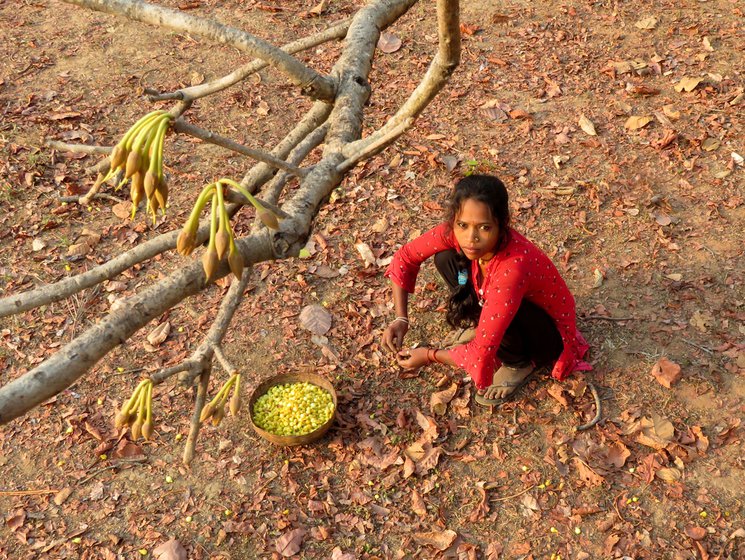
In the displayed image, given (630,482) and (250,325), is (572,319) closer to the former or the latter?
(630,482)

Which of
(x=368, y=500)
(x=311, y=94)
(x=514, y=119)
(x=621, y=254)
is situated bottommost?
(x=368, y=500)

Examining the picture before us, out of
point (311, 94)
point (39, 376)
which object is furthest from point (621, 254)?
point (39, 376)

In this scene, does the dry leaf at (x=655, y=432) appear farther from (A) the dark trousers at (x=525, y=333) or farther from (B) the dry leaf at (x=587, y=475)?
(A) the dark trousers at (x=525, y=333)

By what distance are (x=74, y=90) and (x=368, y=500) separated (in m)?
4.93

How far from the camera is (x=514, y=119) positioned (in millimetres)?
5887

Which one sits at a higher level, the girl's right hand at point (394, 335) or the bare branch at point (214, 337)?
the bare branch at point (214, 337)

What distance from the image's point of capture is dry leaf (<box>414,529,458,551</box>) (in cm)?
343

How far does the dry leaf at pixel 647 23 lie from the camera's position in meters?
6.61

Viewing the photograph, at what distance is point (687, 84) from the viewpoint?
5.89 metres

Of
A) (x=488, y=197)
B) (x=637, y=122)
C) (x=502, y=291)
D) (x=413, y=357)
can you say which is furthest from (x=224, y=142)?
(x=637, y=122)

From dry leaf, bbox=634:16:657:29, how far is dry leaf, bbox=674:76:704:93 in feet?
3.07

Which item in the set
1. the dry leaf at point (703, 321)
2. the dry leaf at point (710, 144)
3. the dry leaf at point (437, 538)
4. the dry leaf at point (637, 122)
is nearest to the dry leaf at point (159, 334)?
the dry leaf at point (437, 538)

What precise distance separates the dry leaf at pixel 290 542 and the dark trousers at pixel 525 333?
4.84ft

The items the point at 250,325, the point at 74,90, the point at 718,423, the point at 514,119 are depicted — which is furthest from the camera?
the point at 74,90
